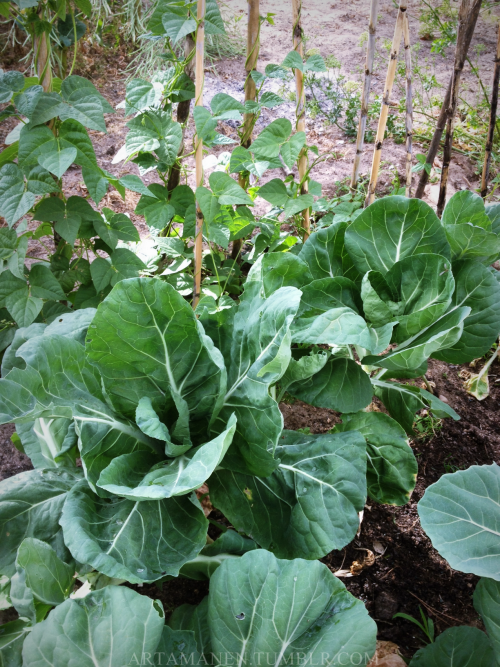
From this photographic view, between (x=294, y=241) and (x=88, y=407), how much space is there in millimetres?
1166

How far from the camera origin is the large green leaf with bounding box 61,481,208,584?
1.03m

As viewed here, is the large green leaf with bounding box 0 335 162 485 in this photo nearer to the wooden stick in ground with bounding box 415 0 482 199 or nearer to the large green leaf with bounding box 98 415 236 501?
the large green leaf with bounding box 98 415 236 501

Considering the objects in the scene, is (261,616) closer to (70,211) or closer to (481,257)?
(481,257)

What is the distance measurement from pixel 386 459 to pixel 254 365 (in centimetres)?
55

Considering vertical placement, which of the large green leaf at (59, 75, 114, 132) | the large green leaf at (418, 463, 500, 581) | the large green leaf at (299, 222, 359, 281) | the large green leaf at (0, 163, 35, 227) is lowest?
the large green leaf at (418, 463, 500, 581)

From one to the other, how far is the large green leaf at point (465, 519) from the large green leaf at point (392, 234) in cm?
64


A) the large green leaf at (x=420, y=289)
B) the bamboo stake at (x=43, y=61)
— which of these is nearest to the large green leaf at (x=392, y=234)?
the large green leaf at (x=420, y=289)

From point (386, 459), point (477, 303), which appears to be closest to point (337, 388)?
point (386, 459)

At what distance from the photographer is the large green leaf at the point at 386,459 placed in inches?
58.1

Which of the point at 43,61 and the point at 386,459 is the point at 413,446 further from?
the point at 43,61

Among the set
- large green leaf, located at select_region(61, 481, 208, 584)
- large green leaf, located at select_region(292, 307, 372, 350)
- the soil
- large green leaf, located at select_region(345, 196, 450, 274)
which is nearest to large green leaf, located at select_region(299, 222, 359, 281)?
large green leaf, located at select_region(345, 196, 450, 274)

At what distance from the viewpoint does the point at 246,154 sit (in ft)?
5.69

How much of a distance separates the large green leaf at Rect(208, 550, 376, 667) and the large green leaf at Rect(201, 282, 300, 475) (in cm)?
25

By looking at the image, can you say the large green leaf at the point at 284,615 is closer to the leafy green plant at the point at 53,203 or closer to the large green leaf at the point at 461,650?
the large green leaf at the point at 461,650
